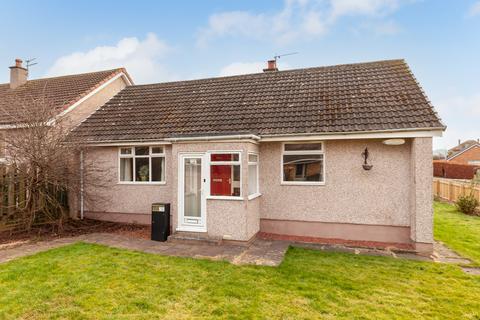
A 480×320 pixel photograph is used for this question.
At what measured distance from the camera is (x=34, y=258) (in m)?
7.25

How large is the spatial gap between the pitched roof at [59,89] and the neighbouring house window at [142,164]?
3932 millimetres

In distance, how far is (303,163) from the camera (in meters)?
9.77

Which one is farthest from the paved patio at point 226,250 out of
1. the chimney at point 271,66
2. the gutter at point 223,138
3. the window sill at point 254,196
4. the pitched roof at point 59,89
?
the chimney at point 271,66

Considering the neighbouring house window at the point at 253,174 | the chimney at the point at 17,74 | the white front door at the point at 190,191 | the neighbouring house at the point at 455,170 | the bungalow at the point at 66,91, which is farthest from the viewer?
the neighbouring house at the point at 455,170

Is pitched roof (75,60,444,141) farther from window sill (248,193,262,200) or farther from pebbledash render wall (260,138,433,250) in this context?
window sill (248,193,262,200)

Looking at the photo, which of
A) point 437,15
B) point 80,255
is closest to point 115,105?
point 80,255

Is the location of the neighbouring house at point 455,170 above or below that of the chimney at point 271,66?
below

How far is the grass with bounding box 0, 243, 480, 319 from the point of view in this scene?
15.4 feet

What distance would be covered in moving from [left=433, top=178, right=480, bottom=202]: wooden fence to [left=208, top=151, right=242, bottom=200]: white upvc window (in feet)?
49.7

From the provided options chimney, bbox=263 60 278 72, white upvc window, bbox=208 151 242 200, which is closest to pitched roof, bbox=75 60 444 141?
white upvc window, bbox=208 151 242 200

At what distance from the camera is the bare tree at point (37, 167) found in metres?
9.39

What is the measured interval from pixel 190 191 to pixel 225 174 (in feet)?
4.70

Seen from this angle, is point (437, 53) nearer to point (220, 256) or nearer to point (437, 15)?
point (437, 15)

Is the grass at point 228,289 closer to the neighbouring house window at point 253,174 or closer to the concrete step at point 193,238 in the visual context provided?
the concrete step at point 193,238
